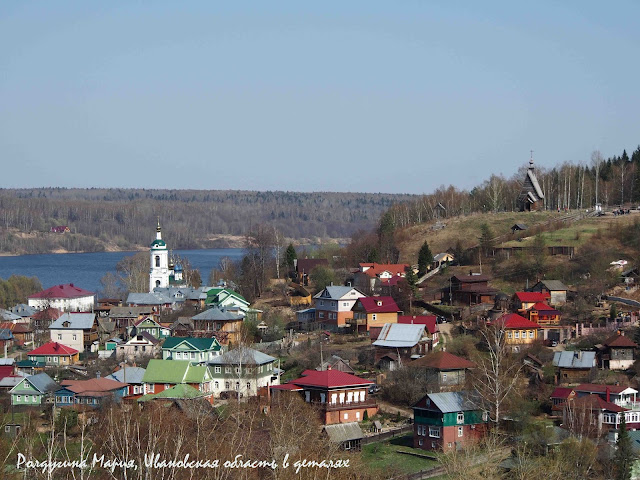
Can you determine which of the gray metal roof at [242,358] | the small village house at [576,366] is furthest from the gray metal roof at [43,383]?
the small village house at [576,366]

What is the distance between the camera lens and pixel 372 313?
131 feet

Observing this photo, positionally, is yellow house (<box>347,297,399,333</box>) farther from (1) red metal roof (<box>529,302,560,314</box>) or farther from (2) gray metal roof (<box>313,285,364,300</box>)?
(1) red metal roof (<box>529,302,560,314</box>)

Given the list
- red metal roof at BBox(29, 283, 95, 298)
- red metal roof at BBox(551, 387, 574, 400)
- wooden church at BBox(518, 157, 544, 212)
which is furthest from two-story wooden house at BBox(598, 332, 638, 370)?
red metal roof at BBox(29, 283, 95, 298)

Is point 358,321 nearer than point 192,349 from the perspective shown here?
No

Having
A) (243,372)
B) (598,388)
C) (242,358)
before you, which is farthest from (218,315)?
(598,388)

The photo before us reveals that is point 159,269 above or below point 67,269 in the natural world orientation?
above

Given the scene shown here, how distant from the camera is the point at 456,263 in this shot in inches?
1945

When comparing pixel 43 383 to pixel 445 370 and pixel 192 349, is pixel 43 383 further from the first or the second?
pixel 445 370

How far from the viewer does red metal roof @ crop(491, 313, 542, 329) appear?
35781 millimetres

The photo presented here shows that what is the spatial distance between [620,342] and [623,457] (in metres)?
9.37

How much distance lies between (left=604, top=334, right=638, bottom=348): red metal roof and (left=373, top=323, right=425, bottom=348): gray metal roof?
6279 millimetres

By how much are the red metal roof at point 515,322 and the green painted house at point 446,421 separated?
26.0ft

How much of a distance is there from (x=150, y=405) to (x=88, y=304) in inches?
1105

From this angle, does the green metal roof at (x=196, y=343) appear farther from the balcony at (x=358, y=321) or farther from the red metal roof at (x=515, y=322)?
the red metal roof at (x=515, y=322)
